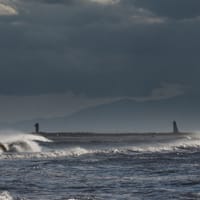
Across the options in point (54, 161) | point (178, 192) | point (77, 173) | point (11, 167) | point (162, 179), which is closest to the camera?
point (178, 192)

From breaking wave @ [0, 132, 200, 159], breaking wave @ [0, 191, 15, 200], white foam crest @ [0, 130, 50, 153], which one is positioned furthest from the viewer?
white foam crest @ [0, 130, 50, 153]

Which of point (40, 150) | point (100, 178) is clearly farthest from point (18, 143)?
point (100, 178)

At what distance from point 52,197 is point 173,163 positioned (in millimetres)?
17822

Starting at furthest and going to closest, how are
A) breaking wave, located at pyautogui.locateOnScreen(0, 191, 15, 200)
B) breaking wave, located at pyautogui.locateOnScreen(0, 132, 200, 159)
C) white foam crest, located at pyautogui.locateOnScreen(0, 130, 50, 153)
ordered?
white foam crest, located at pyautogui.locateOnScreen(0, 130, 50, 153), breaking wave, located at pyautogui.locateOnScreen(0, 132, 200, 159), breaking wave, located at pyautogui.locateOnScreen(0, 191, 15, 200)

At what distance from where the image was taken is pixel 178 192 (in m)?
29.3

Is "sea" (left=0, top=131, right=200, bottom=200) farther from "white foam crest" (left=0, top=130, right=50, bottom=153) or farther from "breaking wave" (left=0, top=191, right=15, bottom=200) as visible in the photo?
"white foam crest" (left=0, top=130, right=50, bottom=153)

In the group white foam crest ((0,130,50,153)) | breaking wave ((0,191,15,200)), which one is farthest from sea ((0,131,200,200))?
white foam crest ((0,130,50,153))

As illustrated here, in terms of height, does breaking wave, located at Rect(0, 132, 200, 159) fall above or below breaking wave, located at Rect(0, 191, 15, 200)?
above

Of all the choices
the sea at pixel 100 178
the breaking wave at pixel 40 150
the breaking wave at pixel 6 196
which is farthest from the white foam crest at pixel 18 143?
the breaking wave at pixel 6 196

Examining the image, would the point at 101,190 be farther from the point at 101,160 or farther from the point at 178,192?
the point at 101,160

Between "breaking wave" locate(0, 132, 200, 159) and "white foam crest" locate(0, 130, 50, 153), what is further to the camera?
"white foam crest" locate(0, 130, 50, 153)

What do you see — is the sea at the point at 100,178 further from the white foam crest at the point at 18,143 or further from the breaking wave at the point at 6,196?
the white foam crest at the point at 18,143

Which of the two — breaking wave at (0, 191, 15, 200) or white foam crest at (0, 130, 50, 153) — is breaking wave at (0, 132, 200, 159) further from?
breaking wave at (0, 191, 15, 200)

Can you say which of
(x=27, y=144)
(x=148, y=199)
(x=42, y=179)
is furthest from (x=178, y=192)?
(x=27, y=144)
